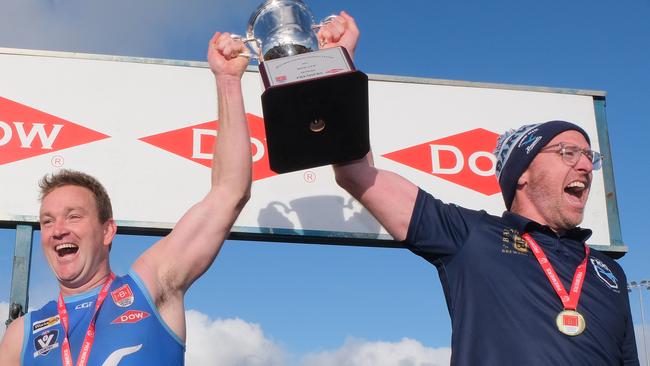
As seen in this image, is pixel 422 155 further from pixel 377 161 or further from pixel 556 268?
pixel 556 268

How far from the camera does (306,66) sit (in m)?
3.22

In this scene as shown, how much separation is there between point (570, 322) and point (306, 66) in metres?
1.51

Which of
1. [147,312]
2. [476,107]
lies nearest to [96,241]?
[147,312]

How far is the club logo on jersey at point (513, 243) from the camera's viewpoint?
3352 millimetres

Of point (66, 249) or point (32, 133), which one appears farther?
point (32, 133)

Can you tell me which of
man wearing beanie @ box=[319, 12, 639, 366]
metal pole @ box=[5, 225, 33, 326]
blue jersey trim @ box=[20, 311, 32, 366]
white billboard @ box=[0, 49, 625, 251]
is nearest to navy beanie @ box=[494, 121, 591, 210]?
man wearing beanie @ box=[319, 12, 639, 366]

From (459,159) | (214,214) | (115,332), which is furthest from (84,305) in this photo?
(459,159)

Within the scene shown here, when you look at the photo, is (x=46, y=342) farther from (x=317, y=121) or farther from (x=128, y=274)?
(x=317, y=121)

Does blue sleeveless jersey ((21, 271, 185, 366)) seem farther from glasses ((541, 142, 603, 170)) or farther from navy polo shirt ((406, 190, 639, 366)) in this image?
glasses ((541, 142, 603, 170))

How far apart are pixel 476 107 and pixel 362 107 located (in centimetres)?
263

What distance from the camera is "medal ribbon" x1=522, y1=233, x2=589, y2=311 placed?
3.18 m

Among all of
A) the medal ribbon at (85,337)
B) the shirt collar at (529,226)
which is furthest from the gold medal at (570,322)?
the medal ribbon at (85,337)

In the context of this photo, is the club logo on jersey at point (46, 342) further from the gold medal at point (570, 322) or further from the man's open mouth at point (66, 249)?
the gold medal at point (570, 322)

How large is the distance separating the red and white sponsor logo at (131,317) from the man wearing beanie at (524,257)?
3.59ft
